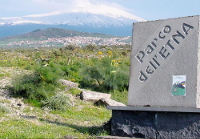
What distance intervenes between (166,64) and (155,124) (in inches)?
54.3

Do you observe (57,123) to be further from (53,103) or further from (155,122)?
(155,122)

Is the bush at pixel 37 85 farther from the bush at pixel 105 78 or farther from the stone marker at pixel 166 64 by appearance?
the stone marker at pixel 166 64

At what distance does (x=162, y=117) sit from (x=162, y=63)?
1238 mm

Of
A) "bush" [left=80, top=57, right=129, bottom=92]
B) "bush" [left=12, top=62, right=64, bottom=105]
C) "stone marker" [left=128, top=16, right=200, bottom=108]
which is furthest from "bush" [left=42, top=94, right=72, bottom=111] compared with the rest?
"stone marker" [left=128, top=16, right=200, bottom=108]

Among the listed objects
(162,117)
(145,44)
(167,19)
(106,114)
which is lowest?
(106,114)

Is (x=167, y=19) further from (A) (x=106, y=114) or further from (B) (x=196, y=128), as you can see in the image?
(A) (x=106, y=114)

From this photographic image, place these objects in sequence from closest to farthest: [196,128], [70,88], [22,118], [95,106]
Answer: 1. [196,128]
2. [22,118]
3. [95,106]
4. [70,88]

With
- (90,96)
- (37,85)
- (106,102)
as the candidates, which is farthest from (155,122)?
(37,85)

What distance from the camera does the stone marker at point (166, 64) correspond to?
830 cm

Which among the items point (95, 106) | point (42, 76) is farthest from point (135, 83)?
point (42, 76)

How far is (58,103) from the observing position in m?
14.1

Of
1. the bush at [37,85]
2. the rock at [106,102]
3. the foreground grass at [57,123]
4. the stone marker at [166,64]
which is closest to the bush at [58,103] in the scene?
the foreground grass at [57,123]

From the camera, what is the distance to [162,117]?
8.39m

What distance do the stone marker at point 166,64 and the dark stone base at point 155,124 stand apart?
289 millimetres
